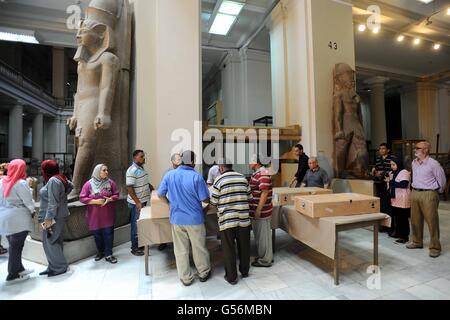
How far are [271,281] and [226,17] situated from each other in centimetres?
695

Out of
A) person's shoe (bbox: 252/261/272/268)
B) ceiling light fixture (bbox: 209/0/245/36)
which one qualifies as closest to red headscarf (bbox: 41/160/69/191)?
person's shoe (bbox: 252/261/272/268)

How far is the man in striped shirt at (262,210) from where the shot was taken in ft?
9.32

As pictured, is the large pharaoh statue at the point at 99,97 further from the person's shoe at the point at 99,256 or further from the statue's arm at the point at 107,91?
the person's shoe at the point at 99,256

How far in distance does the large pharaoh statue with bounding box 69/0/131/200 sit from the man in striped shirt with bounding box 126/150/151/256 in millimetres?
787

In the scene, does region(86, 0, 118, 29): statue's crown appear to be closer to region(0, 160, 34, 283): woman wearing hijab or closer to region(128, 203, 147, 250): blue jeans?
region(0, 160, 34, 283): woman wearing hijab

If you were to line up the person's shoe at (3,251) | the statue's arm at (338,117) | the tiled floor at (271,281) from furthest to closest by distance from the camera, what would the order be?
the statue's arm at (338,117) → the person's shoe at (3,251) → the tiled floor at (271,281)

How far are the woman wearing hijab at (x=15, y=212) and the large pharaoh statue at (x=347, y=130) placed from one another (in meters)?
5.28

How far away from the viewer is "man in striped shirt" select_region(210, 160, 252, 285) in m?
2.56

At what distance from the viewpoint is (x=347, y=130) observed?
5219 mm

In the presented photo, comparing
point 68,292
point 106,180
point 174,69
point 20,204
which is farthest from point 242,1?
point 68,292

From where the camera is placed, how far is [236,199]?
101 inches

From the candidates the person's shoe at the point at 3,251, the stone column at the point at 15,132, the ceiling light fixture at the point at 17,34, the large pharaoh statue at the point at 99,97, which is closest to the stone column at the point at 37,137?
the stone column at the point at 15,132

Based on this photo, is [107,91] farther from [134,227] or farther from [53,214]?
[134,227]

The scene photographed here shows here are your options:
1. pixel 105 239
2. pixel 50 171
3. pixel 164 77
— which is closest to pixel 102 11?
pixel 164 77
